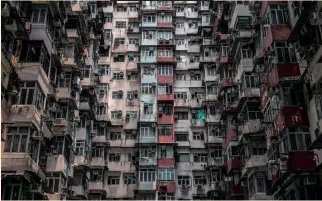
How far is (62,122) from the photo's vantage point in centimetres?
2897

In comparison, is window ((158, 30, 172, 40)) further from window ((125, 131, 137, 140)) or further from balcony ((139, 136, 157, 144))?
balcony ((139, 136, 157, 144))

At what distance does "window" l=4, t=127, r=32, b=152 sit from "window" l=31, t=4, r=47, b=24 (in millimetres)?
6938

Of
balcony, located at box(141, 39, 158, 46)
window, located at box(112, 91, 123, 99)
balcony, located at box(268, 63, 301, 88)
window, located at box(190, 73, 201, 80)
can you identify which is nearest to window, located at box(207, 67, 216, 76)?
window, located at box(190, 73, 201, 80)

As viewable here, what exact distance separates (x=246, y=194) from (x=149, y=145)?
41.7ft

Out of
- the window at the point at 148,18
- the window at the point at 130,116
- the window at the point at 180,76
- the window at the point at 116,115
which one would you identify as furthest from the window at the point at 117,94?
the window at the point at 148,18

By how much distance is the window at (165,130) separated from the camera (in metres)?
42.1

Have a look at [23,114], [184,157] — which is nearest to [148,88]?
[184,157]

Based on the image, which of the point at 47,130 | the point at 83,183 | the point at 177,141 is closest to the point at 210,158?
the point at 177,141

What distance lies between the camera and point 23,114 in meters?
22.2

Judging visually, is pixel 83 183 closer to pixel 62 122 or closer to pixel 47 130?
pixel 62 122

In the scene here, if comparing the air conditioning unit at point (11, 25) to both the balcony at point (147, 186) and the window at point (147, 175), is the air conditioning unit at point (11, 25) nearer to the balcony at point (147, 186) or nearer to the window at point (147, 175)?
the balcony at point (147, 186)

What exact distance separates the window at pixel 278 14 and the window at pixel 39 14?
Answer: 46.6ft

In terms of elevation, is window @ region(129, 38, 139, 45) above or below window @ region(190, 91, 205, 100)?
above

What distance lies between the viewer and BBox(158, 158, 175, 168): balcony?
133ft
